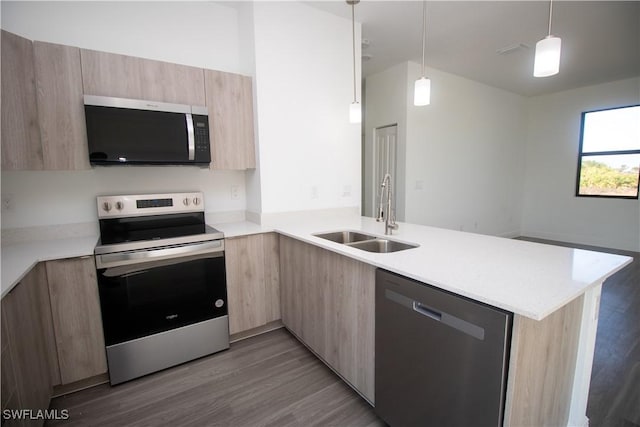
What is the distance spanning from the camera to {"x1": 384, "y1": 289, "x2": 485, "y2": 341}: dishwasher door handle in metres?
1.03

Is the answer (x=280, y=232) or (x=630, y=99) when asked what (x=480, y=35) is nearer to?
(x=280, y=232)

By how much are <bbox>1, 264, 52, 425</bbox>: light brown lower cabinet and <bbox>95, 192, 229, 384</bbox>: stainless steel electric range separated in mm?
274

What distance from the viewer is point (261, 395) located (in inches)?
70.4

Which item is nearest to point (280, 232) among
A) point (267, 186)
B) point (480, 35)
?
point (267, 186)

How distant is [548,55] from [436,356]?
1411 millimetres

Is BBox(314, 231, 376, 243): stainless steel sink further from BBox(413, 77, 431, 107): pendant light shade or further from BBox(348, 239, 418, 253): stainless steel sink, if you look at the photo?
BBox(413, 77, 431, 107): pendant light shade

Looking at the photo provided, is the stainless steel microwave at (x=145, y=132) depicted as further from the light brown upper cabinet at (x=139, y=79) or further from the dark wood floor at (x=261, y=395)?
the dark wood floor at (x=261, y=395)

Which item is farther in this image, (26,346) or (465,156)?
(465,156)

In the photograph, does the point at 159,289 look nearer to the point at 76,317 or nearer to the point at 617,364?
the point at 76,317

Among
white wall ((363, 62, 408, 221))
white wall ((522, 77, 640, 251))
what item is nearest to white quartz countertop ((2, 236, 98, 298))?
white wall ((363, 62, 408, 221))

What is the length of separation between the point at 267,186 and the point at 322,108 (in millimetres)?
921

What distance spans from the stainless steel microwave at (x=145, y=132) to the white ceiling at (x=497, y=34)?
152cm

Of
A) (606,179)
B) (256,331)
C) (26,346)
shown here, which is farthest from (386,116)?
(26,346)

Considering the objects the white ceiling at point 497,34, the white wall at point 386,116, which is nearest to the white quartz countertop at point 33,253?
the white ceiling at point 497,34
